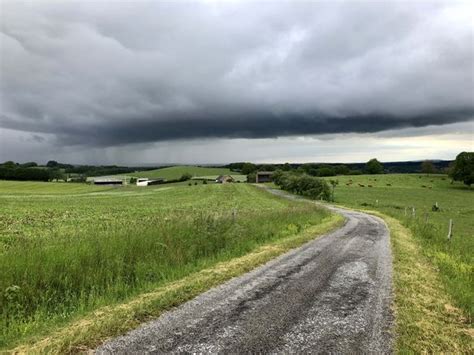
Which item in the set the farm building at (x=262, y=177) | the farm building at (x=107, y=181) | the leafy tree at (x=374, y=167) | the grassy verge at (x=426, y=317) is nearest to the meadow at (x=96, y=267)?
the grassy verge at (x=426, y=317)

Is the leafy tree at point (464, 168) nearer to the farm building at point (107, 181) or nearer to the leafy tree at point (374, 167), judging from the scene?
the leafy tree at point (374, 167)

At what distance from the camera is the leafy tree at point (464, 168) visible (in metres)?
99.0

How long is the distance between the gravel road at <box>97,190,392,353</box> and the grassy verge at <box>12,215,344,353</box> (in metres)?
Answer: 0.25

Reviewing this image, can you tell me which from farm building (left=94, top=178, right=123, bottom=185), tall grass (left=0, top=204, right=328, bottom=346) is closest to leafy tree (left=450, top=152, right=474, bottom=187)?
tall grass (left=0, top=204, right=328, bottom=346)

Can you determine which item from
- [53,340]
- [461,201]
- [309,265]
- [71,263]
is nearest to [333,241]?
[309,265]

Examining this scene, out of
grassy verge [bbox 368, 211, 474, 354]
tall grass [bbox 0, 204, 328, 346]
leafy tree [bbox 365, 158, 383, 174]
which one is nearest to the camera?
grassy verge [bbox 368, 211, 474, 354]

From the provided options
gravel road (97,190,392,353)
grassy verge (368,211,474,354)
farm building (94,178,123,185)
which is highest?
gravel road (97,190,392,353)

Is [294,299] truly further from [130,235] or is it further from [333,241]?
[333,241]

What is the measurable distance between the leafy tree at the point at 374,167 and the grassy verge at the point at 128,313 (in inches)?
6968

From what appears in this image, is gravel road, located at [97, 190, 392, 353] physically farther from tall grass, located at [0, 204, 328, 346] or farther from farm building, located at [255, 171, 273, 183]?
farm building, located at [255, 171, 273, 183]

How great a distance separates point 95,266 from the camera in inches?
349

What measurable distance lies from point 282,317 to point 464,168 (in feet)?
373

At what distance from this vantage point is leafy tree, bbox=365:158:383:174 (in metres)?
174

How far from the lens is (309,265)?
10625 millimetres
